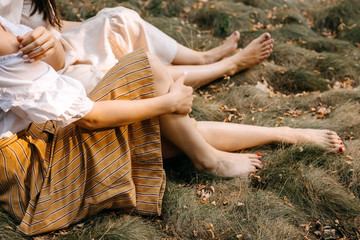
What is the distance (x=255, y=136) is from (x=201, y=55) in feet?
4.00

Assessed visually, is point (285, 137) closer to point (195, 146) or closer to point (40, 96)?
point (195, 146)

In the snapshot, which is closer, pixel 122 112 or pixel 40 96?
pixel 40 96

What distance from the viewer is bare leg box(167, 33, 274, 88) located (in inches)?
149

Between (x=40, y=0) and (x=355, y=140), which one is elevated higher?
(x=40, y=0)

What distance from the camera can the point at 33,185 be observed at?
228 cm

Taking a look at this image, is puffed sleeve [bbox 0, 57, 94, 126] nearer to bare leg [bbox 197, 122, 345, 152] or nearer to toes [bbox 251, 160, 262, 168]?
bare leg [bbox 197, 122, 345, 152]

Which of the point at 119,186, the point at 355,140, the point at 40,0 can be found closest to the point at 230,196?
the point at 119,186

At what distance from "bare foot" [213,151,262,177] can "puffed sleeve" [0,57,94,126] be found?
1145 millimetres

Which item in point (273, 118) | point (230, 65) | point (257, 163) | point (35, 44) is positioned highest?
point (35, 44)

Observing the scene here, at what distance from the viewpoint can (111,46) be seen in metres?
3.41

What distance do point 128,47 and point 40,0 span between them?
2.82 ft

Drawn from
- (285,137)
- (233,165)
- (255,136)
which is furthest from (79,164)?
(285,137)

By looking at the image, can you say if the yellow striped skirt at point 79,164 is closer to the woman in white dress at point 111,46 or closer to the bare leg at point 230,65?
the woman in white dress at point 111,46

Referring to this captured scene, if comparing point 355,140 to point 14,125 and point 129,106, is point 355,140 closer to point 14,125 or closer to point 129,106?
point 129,106
